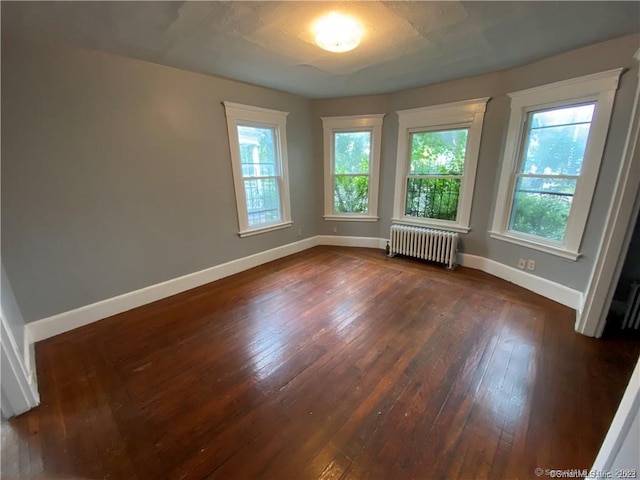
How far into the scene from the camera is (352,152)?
4.40 metres

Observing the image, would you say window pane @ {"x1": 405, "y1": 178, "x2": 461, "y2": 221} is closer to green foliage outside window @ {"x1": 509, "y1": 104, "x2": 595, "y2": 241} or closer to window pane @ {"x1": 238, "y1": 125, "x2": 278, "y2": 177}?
green foliage outside window @ {"x1": 509, "y1": 104, "x2": 595, "y2": 241}

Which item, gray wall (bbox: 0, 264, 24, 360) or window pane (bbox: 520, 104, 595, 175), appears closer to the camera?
gray wall (bbox: 0, 264, 24, 360)

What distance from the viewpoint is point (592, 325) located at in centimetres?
222

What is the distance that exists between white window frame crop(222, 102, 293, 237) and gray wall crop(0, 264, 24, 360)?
6.93 feet

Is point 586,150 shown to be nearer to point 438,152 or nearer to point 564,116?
point 564,116

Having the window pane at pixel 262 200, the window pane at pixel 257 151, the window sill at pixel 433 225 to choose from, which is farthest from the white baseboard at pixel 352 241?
the window pane at pixel 257 151

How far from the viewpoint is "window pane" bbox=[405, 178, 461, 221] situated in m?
3.77

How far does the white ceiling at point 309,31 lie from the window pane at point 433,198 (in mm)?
1432

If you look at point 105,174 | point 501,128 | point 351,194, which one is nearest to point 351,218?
point 351,194

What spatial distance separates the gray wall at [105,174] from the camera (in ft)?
6.73

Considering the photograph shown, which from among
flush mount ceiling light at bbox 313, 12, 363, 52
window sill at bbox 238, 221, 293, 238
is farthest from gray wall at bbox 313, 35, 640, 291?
flush mount ceiling light at bbox 313, 12, 363, 52

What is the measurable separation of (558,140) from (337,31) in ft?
8.38

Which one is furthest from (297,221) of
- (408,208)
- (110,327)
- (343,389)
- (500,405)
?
(500,405)

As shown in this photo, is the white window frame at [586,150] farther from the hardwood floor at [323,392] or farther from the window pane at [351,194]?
the window pane at [351,194]
